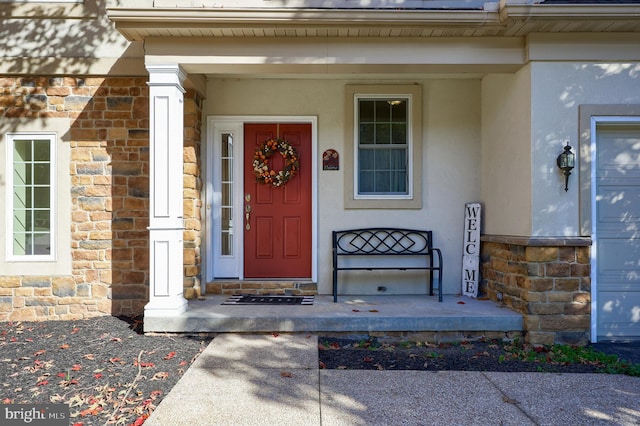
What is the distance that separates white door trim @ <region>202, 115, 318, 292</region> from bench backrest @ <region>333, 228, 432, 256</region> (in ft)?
1.36

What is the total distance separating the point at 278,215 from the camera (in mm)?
6695

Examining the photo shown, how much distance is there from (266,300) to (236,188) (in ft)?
5.32

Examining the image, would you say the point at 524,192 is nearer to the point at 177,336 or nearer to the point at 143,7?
the point at 177,336

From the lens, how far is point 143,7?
15.7 ft

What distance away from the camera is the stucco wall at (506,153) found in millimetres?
5223

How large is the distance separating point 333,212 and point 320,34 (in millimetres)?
2379

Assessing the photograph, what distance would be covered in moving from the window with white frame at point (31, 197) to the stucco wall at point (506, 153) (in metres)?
5.60

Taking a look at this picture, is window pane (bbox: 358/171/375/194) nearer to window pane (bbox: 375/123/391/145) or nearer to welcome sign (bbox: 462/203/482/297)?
window pane (bbox: 375/123/391/145)

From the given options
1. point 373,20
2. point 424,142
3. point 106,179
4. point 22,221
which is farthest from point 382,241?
point 22,221

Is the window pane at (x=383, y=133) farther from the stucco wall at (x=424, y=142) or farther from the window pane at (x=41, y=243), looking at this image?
the window pane at (x=41, y=243)

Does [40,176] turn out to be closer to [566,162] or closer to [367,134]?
[367,134]

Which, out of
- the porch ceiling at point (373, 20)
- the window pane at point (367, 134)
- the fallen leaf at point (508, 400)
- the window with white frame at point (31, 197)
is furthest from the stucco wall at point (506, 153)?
the window with white frame at point (31, 197)

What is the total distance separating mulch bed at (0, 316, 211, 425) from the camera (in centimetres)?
353

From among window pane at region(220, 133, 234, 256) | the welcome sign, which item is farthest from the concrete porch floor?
window pane at region(220, 133, 234, 256)
